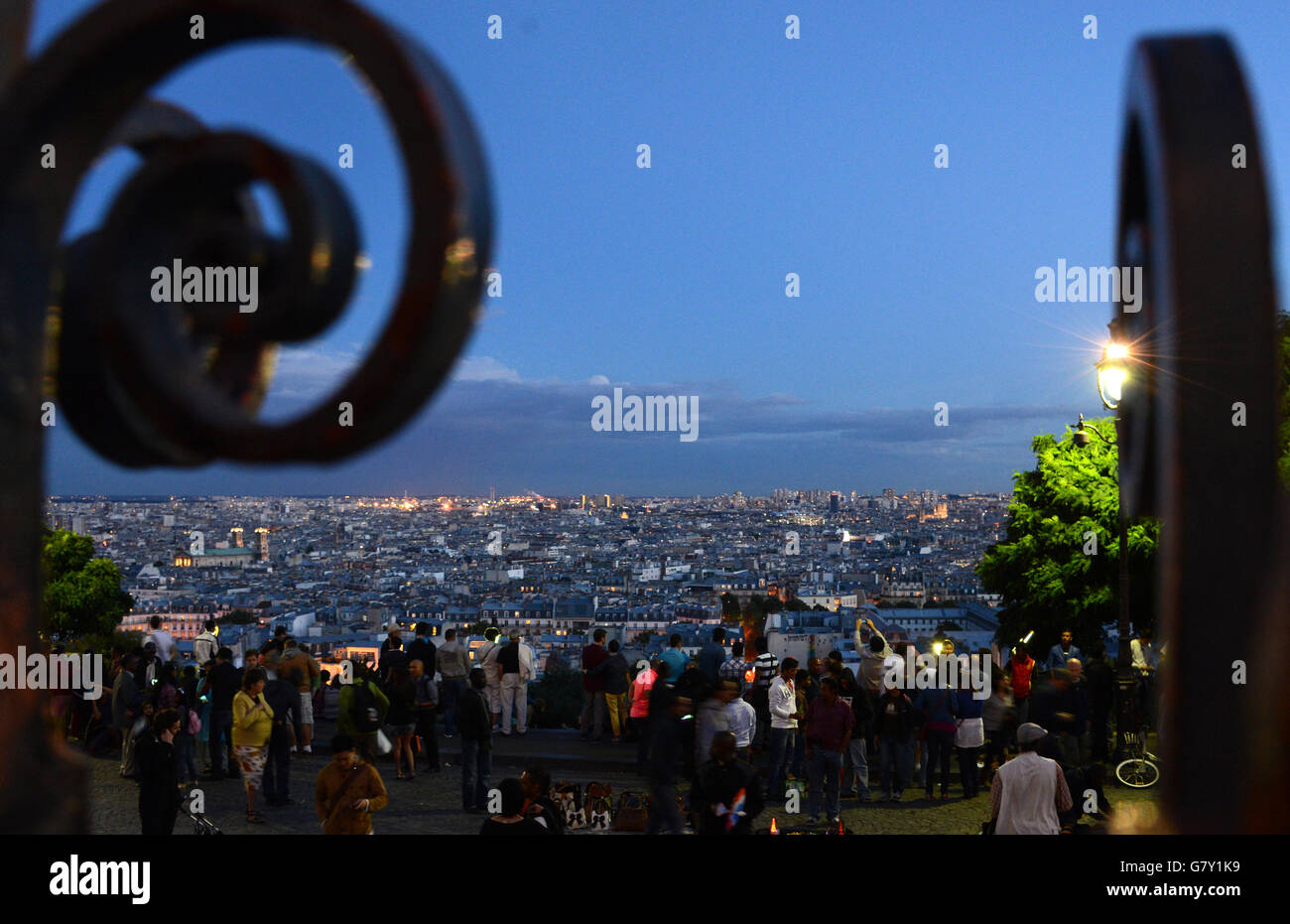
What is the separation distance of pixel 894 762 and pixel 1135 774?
3.03 metres

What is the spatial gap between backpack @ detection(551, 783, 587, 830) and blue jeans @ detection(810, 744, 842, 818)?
2.56 m

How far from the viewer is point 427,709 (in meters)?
13.2

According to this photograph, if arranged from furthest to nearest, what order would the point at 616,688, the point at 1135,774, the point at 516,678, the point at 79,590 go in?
the point at 79,590 < the point at 616,688 < the point at 516,678 < the point at 1135,774

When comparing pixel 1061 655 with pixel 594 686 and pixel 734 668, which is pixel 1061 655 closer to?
pixel 734 668

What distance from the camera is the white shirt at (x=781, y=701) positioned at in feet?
39.6

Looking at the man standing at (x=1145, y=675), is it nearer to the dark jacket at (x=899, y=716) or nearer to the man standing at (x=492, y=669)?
the dark jacket at (x=899, y=716)

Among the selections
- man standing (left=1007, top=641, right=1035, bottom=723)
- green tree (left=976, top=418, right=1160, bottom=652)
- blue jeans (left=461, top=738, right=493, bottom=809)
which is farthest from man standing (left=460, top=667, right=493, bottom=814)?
green tree (left=976, top=418, right=1160, bottom=652)

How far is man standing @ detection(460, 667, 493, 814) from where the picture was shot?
11.5 meters

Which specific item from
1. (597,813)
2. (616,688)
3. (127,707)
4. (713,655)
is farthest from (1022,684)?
(127,707)

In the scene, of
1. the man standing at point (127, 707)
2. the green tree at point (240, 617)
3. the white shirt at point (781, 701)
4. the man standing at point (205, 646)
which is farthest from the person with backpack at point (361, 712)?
the green tree at point (240, 617)

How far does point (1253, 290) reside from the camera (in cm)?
122
